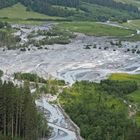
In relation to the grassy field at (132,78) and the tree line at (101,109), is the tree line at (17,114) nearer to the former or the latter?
the tree line at (101,109)

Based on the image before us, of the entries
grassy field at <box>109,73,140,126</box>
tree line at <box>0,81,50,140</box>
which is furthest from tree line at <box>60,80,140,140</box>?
tree line at <box>0,81,50,140</box>

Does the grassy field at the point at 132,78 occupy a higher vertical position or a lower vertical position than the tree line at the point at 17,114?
lower

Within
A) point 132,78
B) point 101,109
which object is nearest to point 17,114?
point 101,109

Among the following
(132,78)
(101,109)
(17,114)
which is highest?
(17,114)

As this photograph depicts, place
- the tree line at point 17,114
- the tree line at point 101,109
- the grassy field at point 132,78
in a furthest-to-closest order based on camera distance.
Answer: the grassy field at point 132,78 → the tree line at point 101,109 → the tree line at point 17,114

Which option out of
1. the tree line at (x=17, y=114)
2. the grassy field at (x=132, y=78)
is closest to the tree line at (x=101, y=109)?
the grassy field at (x=132, y=78)

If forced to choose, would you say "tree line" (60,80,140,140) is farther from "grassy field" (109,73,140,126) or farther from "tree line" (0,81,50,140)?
"tree line" (0,81,50,140)

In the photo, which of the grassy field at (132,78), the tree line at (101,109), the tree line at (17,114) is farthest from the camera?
the grassy field at (132,78)

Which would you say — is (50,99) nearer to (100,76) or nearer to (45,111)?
(45,111)

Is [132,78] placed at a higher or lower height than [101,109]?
lower

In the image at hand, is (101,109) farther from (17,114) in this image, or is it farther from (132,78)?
(132,78)

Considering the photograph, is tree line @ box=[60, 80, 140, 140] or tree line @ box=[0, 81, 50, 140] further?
tree line @ box=[60, 80, 140, 140]

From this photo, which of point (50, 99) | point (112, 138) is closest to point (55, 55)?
point (50, 99)
